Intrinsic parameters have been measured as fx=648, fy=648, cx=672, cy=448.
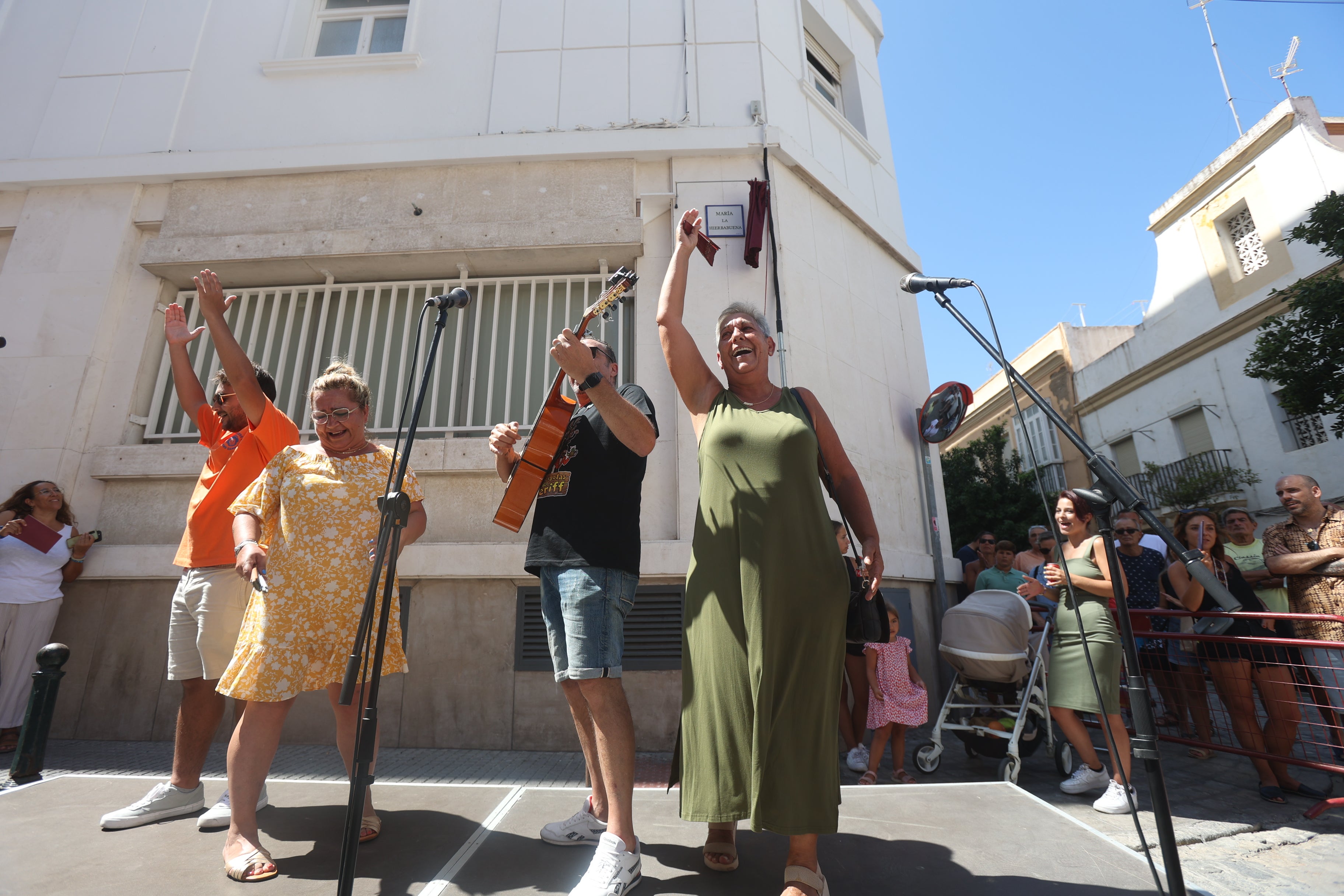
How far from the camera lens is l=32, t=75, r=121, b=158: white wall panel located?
251 inches

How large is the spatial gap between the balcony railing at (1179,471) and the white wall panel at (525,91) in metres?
16.5

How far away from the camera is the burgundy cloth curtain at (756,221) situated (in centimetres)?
583

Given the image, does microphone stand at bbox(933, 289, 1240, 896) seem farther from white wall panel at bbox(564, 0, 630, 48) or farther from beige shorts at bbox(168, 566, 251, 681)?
white wall panel at bbox(564, 0, 630, 48)

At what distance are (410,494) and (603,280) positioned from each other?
12.7 ft

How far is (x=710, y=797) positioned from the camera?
1947 millimetres

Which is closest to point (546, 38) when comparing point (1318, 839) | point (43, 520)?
point (43, 520)

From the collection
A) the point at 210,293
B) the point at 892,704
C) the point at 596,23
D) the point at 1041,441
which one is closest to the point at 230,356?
the point at 210,293

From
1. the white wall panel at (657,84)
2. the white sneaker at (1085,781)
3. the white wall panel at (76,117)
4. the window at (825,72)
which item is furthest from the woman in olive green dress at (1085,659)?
the white wall panel at (76,117)

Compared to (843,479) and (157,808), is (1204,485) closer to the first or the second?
(843,479)

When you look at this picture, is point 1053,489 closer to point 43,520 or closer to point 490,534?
point 490,534

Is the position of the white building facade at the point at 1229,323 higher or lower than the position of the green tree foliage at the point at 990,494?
higher

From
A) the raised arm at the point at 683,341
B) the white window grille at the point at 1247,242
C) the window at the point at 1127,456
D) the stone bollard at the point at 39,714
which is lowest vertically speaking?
the stone bollard at the point at 39,714

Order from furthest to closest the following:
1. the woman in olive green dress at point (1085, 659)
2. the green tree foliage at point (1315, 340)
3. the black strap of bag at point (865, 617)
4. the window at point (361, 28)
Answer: the green tree foliage at point (1315, 340) → the window at point (361, 28) → the woman in olive green dress at point (1085, 659) → the black strap of bag at point (865, 617)

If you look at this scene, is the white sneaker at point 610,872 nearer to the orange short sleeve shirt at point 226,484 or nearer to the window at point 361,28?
the orange short sleeve shirt at point 226,484
